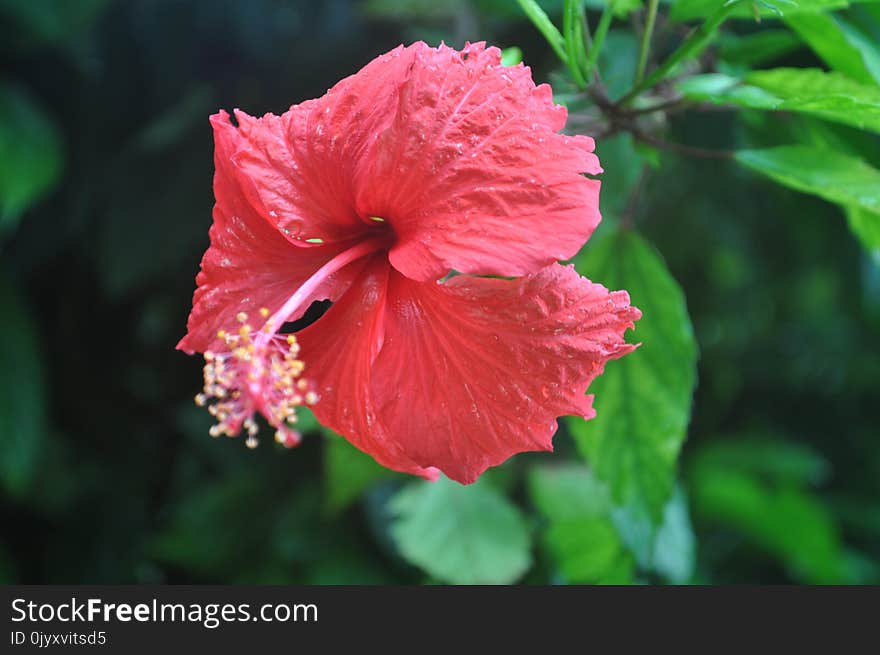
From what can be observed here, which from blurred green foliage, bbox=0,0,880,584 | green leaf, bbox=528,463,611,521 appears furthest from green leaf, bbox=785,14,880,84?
green leaf, bbox=528,463,611,521

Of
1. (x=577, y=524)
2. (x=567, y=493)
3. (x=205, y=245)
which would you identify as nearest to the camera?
(x=577, y=524)

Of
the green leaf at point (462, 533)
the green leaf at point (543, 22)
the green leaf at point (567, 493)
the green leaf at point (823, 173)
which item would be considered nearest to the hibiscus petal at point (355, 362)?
the green leaf at point (543, 22)

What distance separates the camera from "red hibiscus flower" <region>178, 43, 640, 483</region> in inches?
21.4

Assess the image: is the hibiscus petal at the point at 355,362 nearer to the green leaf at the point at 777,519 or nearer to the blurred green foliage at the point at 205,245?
the blurred green foliage at the point at 205,245

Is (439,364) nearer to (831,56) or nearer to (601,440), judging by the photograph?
(601,440)

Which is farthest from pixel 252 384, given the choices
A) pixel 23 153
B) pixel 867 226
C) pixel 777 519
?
pixel 777 519

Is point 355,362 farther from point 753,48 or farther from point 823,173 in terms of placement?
point 753,48

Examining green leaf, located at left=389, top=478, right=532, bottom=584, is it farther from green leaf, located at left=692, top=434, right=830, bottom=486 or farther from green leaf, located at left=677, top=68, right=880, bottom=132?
green leaf, located at left=692, top=434, right=830, bottom=486

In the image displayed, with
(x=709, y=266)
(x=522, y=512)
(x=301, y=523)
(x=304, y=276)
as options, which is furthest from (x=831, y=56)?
(x=709, y=266)

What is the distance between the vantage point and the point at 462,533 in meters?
1.13

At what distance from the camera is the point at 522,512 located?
126 cm

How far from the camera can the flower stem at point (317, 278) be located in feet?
1.91

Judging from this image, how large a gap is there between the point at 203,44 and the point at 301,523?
0.87 m

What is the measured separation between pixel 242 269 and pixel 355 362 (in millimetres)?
120
